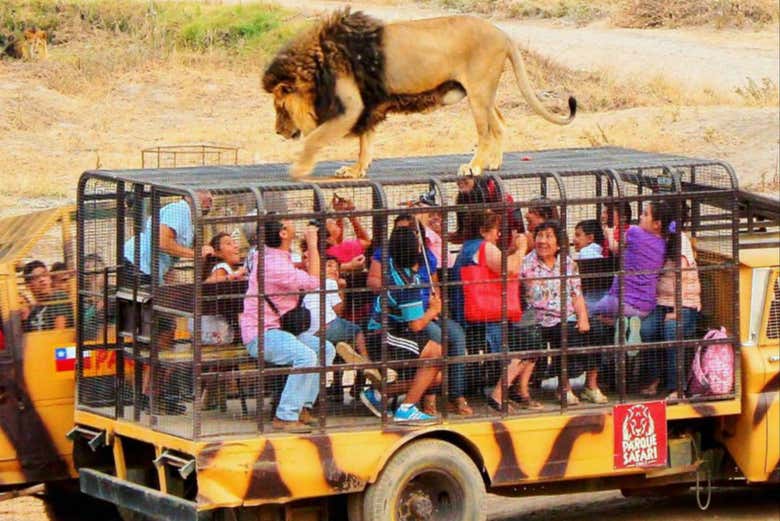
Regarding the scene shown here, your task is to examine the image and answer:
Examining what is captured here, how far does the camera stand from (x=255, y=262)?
9648 millimetres

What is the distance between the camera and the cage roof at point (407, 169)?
33.7 feet

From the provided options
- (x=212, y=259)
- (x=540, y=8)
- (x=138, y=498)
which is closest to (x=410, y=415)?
(x=212, y=259)

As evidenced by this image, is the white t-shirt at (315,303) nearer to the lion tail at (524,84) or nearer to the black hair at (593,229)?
the black hair at (593,229)

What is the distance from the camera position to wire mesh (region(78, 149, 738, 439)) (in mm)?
9680

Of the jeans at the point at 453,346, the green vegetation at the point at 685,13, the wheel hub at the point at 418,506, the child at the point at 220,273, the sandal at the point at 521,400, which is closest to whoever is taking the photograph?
the child at the point at 220,273

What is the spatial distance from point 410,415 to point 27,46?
819 inches

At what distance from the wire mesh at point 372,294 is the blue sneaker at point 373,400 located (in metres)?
0.02

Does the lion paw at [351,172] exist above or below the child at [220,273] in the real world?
above

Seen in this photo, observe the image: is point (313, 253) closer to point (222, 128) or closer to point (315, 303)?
point (315, 303)

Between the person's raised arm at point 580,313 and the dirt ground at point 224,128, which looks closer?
the person's raised arm at point 580,313

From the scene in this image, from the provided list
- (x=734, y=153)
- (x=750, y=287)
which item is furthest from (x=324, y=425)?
(x=734, y=153)

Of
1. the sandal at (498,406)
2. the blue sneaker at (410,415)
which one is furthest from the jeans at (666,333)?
the blue sneaker at (410,415)

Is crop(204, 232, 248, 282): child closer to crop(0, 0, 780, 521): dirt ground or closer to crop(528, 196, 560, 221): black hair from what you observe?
crop(528, 196, 560, 221): black hair

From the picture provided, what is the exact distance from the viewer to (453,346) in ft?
33.3
